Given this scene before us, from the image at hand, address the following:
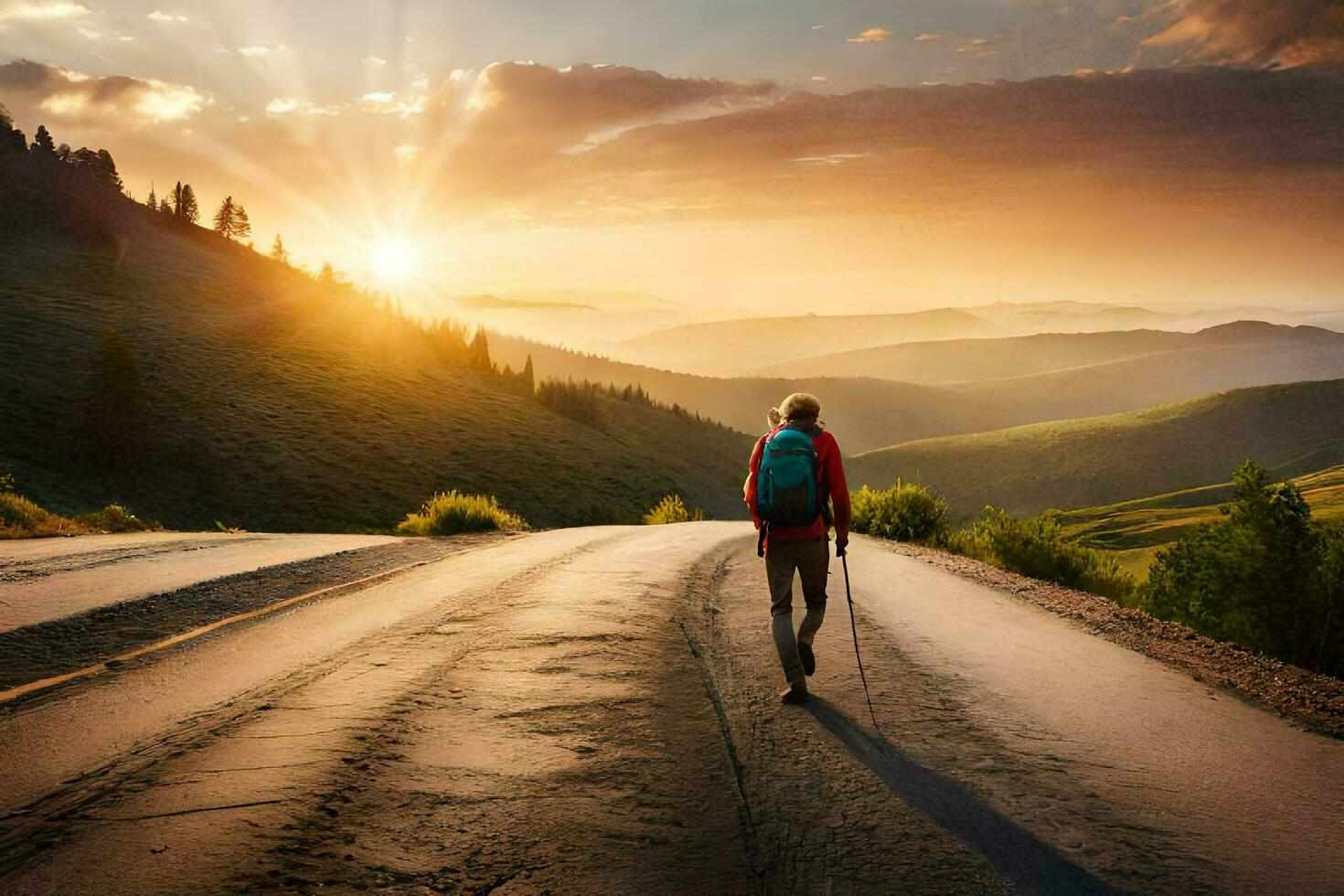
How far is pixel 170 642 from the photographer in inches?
314

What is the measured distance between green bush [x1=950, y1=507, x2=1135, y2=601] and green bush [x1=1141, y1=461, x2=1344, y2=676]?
8.84ft

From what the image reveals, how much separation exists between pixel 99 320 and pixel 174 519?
27447 millimetres

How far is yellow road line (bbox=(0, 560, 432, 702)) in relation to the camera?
641 centimetres

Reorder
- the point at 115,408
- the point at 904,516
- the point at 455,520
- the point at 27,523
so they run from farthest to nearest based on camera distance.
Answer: the point at 115,408 < the point at 904,516 < the point at 455,520 < the point at 27,523

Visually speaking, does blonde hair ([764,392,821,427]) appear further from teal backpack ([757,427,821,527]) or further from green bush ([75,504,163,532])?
green bush ([75,504,163,532])

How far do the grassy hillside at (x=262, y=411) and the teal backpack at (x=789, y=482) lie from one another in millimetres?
35349

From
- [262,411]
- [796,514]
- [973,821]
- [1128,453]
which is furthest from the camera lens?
[1128,453]

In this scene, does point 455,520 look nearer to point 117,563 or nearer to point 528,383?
point 117,563

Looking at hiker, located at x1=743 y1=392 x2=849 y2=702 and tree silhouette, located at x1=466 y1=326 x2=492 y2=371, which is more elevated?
tree silhouette, located at x1=466 y1=326 x2=492 y2=371

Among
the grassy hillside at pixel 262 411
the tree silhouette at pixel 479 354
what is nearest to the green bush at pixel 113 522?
the grassy hillside at pixel 262 411

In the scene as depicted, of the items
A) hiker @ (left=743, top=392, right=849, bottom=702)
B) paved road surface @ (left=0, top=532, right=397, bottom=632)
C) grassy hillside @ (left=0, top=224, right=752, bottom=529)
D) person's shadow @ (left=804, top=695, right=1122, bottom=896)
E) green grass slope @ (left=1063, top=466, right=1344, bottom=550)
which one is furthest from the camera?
green grass slope @ (left=1063, top=466, right=1344, bottom=550)

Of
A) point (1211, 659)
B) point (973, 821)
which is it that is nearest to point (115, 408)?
point (1211, 659)

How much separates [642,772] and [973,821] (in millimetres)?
1786

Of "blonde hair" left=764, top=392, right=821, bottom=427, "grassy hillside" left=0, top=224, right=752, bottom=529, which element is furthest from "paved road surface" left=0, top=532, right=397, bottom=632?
"grassy hillside" left=0, top=224, right=752, bottom=529
